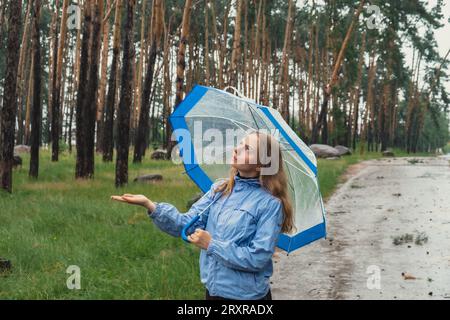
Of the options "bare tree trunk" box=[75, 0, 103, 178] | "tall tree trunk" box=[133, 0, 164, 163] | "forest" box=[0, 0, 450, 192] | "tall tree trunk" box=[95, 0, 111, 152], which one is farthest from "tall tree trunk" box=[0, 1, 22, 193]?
"tall tree trunk" box=[95, 0, 111, 152]

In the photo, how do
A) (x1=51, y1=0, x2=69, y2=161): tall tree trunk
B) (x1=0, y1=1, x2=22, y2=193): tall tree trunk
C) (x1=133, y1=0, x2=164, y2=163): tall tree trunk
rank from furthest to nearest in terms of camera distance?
(x1=51, y1=0, x2=69, y2=161): tall tree trunk < (x1=133, y1=0, x2=164, y2=163): tall tree trunk < (x1=0, y1=1, x2=22, y2=193): tall tree trunk

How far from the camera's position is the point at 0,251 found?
291 inches

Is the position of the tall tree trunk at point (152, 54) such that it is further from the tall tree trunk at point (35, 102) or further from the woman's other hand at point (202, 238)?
the woman's other hand at point (202, 238)

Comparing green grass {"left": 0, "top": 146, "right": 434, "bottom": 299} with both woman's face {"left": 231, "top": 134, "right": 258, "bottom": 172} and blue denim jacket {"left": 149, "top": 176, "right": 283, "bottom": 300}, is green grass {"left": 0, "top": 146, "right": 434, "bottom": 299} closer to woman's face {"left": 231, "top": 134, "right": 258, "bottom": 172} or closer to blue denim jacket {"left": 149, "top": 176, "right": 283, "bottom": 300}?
blue denim jacket {"left": 149, "top": 176, "right": 283, "bottom": 300}

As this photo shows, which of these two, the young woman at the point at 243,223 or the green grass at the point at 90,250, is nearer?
the young woman at the point at 243,223

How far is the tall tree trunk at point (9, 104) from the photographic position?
12656mm

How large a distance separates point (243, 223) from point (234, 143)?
6.22ft

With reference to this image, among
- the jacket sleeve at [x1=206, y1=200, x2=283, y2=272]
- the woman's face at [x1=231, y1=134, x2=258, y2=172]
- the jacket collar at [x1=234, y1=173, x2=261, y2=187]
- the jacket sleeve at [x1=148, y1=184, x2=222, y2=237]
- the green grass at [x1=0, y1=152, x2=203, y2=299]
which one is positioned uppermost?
the woman's face at [x1=231, y1=134, x2=258, y2=172]

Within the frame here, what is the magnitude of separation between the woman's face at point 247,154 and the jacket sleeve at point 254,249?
0.26 meters

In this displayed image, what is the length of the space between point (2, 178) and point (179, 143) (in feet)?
29.2

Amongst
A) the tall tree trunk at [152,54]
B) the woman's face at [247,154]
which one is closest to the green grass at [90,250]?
the woman's face at [247,154]

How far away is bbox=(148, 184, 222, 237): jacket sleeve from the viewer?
11.3ft

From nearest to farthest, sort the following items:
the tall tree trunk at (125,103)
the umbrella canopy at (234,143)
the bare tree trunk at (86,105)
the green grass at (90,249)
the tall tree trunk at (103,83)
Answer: the umbrella canopy at (234,143), the green grass at (90,249), the tall tree trunk at (125,103), the bare tree trunk at (86,105), the tall tree trunk at (103,83)

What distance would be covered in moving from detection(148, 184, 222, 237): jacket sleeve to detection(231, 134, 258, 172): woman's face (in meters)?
0.33
